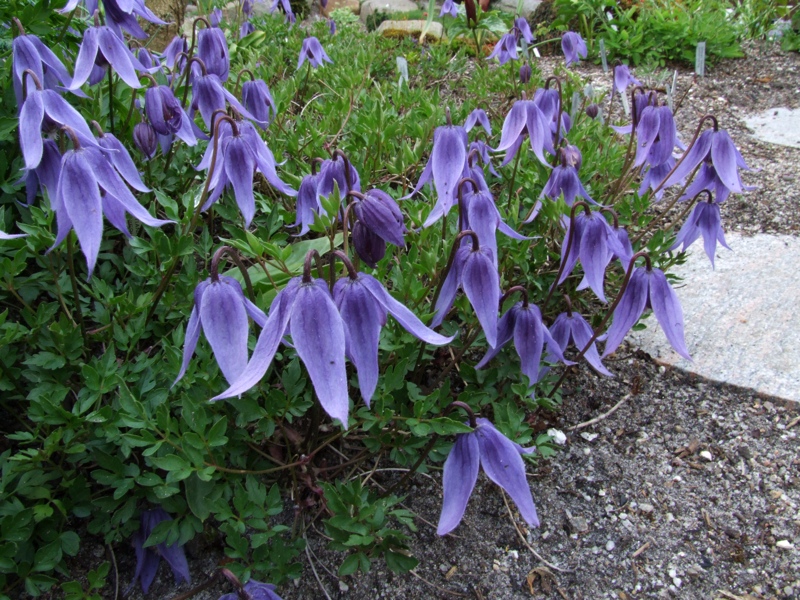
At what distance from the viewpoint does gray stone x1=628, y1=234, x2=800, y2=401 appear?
6.82ft

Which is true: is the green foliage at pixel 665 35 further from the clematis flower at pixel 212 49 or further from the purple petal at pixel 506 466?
the purple petal at pixel 506 466

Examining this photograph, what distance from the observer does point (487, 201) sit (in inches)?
56.6

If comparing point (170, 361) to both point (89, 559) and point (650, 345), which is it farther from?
point (650, 345)

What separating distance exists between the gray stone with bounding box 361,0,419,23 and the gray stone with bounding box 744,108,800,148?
449 cm

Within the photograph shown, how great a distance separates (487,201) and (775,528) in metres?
1.08

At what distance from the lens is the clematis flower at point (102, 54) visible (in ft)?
5.53

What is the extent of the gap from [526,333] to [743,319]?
1242 millimetres

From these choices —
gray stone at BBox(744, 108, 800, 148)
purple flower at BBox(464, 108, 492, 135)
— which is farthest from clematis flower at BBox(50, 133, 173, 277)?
gray stone at BBox(744, 108, 800, 148)

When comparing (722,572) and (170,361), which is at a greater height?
(170,361)

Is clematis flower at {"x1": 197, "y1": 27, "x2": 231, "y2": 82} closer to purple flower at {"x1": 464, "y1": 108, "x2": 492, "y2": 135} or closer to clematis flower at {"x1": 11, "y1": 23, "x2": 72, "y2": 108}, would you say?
clematis flower at {"x1": 11, "y1": 23, "x2": 72, "y2": 108}

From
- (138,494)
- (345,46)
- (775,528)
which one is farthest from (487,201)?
(345,46)

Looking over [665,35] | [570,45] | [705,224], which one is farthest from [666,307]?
[665,35]

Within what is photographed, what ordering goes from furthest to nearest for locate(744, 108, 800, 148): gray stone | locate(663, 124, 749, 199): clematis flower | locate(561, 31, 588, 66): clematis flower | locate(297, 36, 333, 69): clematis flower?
1. locate(744, 108, 800, 148): gray stone
2. locate(561, 31, 588, 66): clematis flower
3. locate(297, 36, 333, 69): clematis flower
4. locate(663, 124, 749, 199): clematis flower

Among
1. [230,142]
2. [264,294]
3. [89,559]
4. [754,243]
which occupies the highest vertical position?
[230,142]
